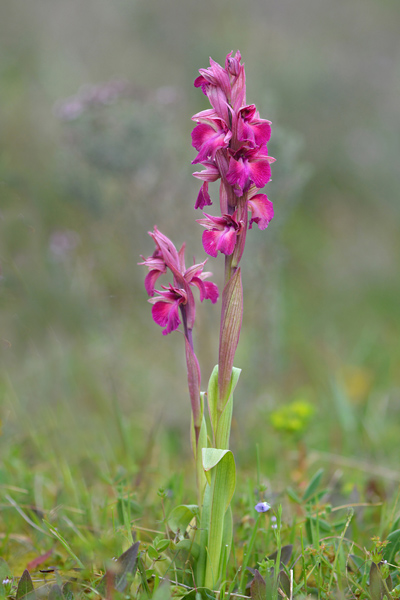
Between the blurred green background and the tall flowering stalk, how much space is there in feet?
2.48

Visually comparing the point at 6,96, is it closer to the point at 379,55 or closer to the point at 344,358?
the point at 344,358

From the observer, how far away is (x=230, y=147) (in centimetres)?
119

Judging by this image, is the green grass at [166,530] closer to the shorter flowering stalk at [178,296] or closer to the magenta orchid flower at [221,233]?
the shorter flowering stalk at [178,296]

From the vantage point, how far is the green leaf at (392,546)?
4.58ft

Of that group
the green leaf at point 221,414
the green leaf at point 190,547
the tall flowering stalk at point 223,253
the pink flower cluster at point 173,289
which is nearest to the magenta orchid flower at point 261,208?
the tall flowering stalk at point 223,253

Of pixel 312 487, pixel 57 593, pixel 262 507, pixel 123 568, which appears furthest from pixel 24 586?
pixel 312 487

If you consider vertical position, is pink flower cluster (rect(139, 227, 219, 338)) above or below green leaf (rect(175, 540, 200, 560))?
above

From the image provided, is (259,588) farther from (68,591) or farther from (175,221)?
(175,221)

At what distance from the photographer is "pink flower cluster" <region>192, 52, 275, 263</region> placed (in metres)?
1.15

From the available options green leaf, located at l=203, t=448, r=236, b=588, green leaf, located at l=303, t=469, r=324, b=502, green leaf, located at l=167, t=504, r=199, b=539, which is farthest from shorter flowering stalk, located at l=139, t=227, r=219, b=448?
green leaf, located at l=303, t=469, r=324, b=502

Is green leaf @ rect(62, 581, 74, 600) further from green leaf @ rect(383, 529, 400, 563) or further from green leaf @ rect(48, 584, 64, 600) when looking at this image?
green leaf @ rect(383, 529, 400, 563)

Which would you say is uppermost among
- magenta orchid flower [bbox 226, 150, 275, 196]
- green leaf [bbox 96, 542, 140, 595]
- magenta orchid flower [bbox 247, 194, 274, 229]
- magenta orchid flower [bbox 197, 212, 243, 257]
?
magenta orchid flower [bbox 226, 150, 275, 196]

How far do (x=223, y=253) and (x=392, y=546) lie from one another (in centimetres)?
96

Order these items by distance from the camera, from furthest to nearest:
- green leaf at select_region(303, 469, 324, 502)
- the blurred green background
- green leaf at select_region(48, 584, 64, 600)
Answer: the blurred green background
green leaf at select_region(303, 469, 324, 502)
green leaf at select_region(48, 584, 64, 600)
